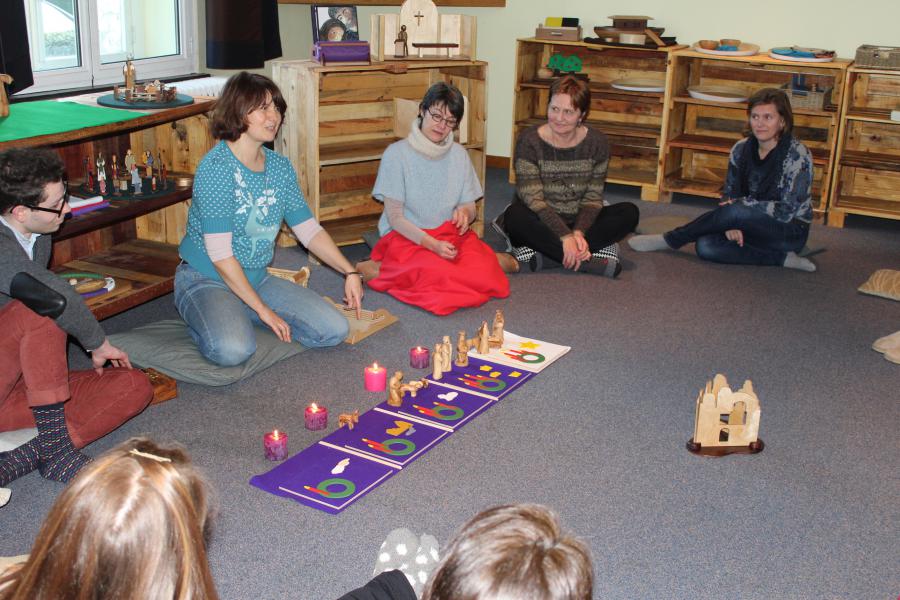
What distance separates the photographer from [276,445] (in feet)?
8.97

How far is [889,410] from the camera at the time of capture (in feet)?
10.5

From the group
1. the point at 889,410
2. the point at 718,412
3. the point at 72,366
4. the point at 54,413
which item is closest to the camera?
the point at 54,413

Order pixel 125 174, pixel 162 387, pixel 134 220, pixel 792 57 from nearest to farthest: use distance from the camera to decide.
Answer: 1. pixel 162 387
2. pixel 125 174
3. pixel 134 220
4. pixel 792 57

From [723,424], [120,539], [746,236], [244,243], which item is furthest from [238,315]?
[746,236]

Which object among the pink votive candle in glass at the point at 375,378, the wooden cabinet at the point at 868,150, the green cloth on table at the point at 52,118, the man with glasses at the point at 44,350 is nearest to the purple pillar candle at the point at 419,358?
the pink votive candle in glass at the point at 375,378

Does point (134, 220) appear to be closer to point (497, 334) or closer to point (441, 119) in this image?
point (441, 119)

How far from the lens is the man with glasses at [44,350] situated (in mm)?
2604

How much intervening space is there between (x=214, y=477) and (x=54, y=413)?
1.50 ft

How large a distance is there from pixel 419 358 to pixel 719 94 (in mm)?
3170

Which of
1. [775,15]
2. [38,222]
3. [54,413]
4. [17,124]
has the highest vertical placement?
[775,15]

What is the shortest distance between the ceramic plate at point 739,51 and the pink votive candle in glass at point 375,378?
3.37 meters

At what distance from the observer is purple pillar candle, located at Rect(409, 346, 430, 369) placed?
11.1ft

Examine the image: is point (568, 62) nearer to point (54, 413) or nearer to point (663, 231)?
point (663, 231)

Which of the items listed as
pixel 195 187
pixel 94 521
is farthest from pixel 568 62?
pixel 94 521
